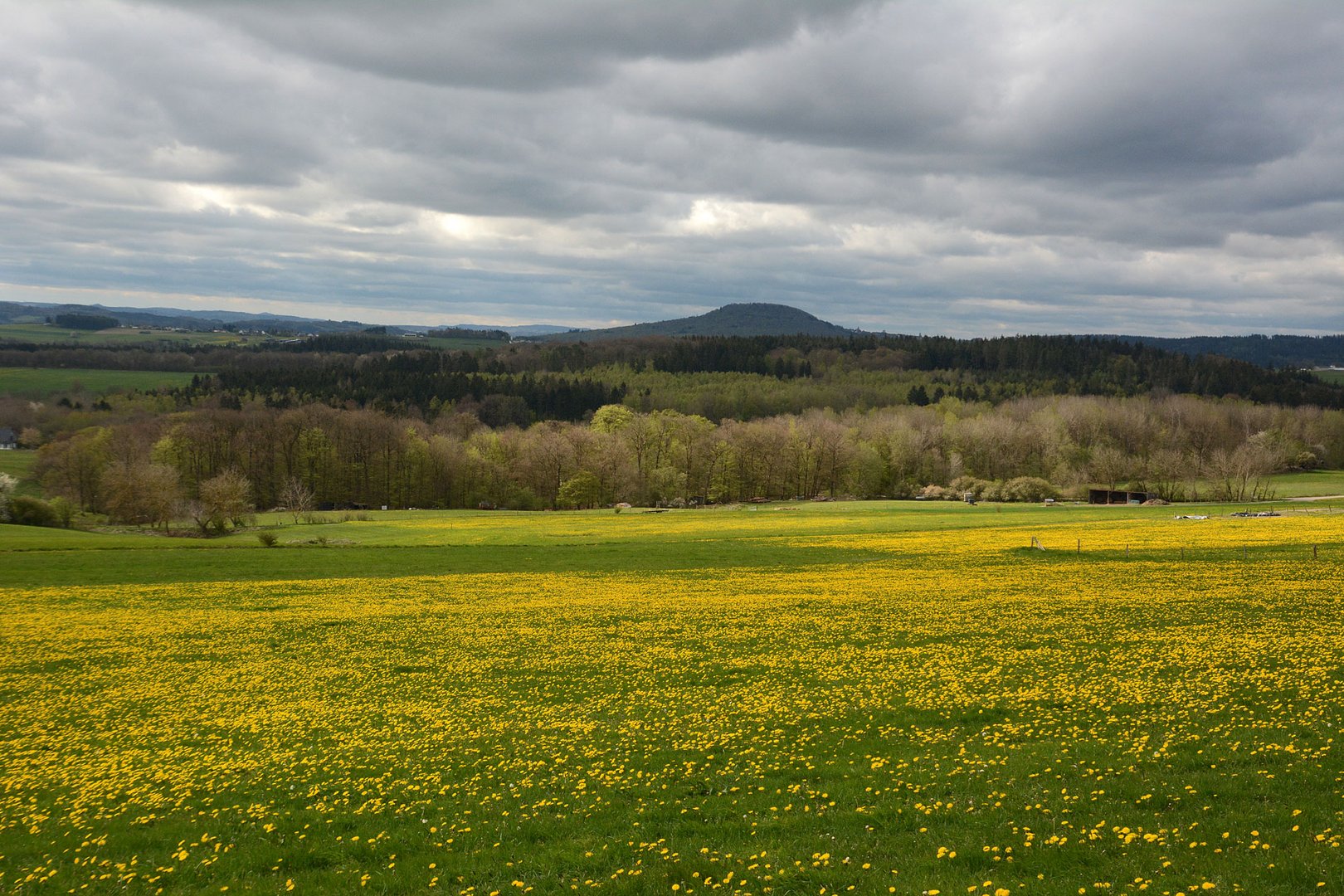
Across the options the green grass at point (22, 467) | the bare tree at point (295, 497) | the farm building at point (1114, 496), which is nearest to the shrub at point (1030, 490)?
the farm building at point (1114, 496)

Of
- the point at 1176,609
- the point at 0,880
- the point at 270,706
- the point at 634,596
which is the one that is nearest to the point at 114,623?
the point at 270,706

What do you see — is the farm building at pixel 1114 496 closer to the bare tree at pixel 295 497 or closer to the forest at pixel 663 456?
the forest at pixel 663 456

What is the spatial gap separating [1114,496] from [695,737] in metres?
109

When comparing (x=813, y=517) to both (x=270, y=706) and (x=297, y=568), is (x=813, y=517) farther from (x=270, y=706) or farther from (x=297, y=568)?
(x=270, y=706)

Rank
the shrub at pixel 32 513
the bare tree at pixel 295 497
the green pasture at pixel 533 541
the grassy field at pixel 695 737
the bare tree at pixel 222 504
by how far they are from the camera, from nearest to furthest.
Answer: the grassy field at pixel 695 737, the green pasture at pixel 533 541, the bare tree at pixel 222 504, the shrub at pixel 32 513, the bare tree at pixel 295 497

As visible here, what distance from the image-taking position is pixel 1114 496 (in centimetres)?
10912

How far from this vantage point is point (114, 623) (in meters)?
34.2

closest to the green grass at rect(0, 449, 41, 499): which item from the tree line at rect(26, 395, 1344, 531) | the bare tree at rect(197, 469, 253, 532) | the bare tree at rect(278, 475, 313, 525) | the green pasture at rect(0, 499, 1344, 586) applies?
the tree line at rect(26, 395, 1344, 531)

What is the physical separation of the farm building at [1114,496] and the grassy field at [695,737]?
72050mm

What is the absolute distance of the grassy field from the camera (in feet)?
38.9

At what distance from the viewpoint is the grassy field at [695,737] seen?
Answer: 1184 centimetres

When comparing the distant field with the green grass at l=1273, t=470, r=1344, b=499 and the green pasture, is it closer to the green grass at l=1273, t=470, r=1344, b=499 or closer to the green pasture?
the green grass at l=1273, t=470, r=1344, b=499

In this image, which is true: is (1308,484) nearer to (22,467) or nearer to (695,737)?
(695,737)

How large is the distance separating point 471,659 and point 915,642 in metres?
14.6
